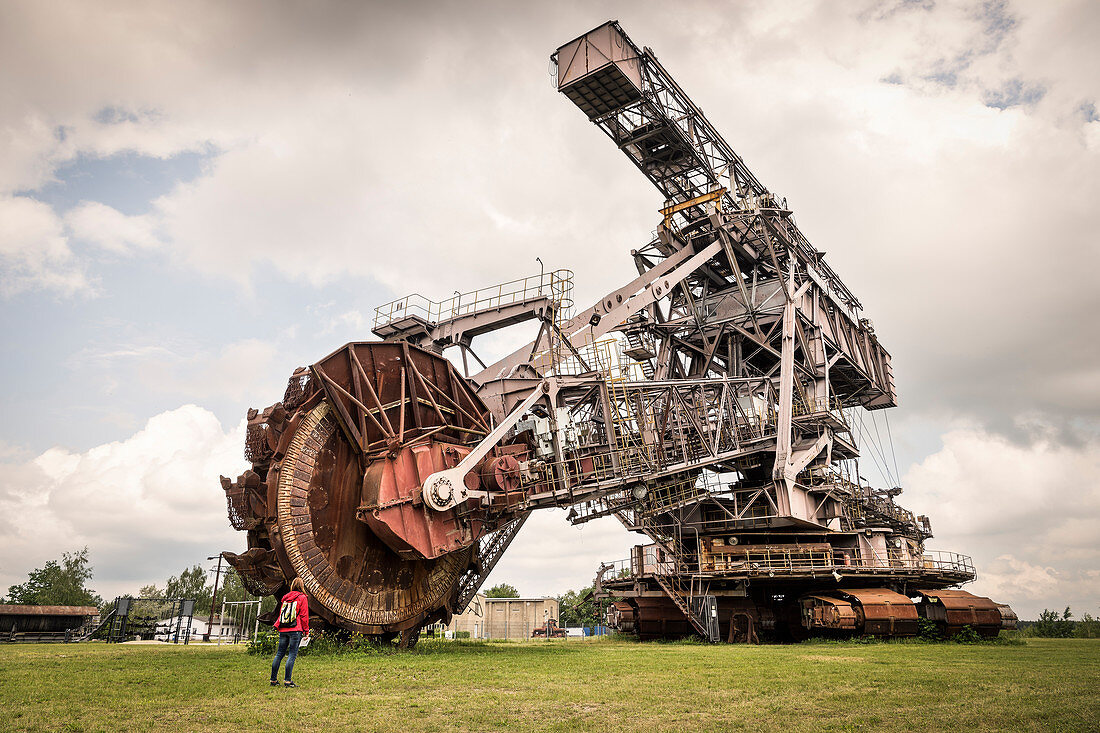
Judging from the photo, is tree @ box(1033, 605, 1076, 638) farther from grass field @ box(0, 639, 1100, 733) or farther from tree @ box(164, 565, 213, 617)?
tree @ box(164, 565, 213, 617)

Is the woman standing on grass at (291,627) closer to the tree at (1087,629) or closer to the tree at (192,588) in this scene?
the tree at (1087,629)

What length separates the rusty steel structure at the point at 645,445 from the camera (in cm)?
1633

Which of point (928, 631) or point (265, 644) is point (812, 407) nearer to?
point (928, 631)

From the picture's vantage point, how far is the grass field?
301 inches

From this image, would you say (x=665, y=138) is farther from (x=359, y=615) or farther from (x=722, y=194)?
(x=359, y=615)

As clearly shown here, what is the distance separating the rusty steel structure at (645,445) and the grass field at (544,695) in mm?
3159

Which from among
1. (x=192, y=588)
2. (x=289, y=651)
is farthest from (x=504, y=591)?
(x=289, y=651)

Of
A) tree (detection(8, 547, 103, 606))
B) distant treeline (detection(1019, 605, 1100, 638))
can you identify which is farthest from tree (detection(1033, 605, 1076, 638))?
tree (detection(8, 547, 103, 606))

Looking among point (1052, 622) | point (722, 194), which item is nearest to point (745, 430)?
point (722, 194)

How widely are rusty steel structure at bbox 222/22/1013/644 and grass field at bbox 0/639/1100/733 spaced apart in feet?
10.4

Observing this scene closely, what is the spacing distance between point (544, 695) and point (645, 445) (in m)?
11.8

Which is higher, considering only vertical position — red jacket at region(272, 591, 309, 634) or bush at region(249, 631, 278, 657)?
red jacket at region(272, 591, 309, 634)

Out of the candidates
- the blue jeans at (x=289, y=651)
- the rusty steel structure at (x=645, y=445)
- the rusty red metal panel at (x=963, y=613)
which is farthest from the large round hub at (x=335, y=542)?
the rusty red metal panel at (x=963, y=613)

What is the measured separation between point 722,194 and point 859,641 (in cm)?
1797
